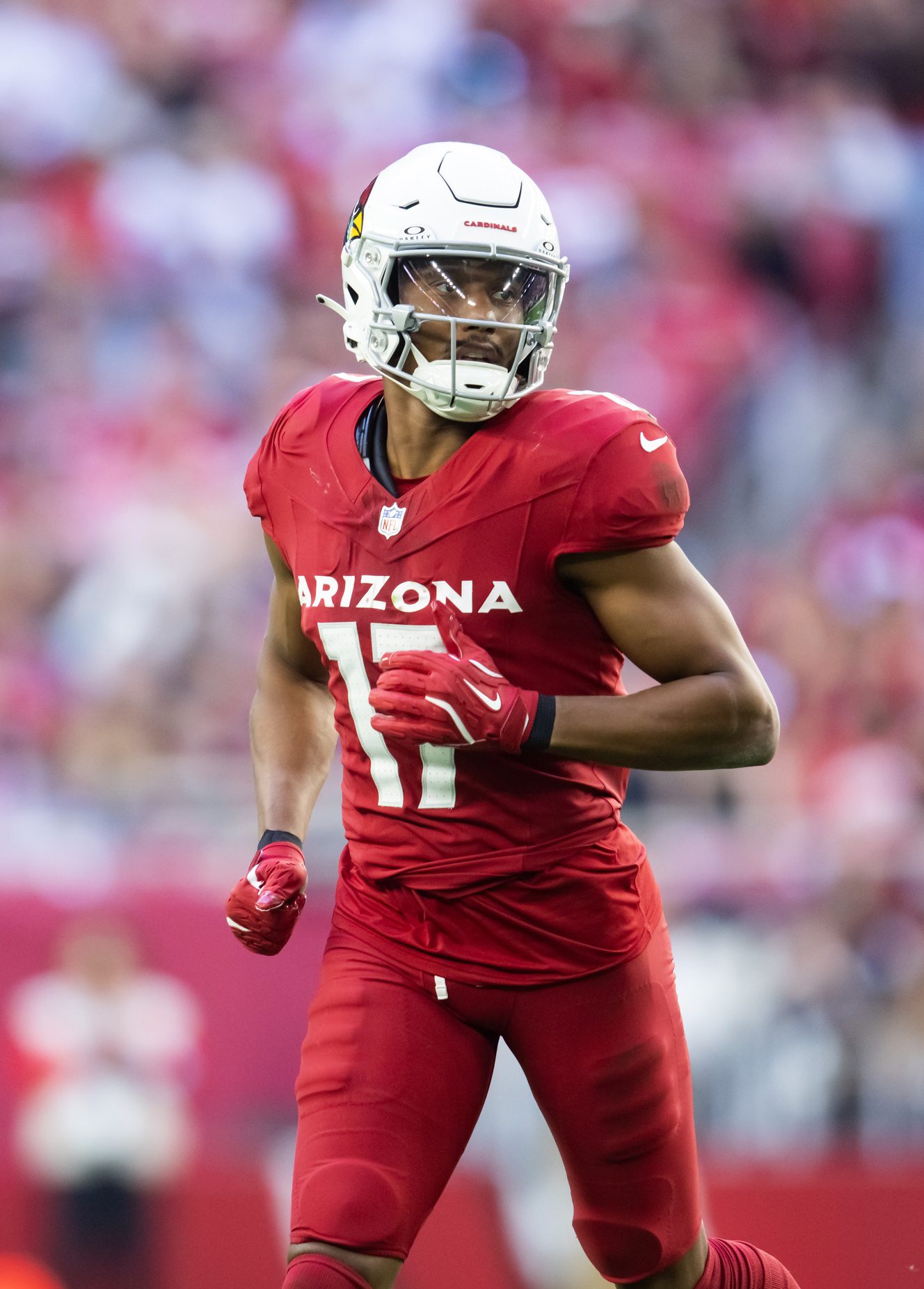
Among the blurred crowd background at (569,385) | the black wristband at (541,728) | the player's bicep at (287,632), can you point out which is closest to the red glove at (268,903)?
the player's bicep at (287,632)

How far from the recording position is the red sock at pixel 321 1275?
2.23 metres

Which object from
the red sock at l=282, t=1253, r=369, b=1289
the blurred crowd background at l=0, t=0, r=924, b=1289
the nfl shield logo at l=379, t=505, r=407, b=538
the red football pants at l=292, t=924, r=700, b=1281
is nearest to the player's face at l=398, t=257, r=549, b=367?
the nfl shield logo at l=379, t=505, r=407, b=538

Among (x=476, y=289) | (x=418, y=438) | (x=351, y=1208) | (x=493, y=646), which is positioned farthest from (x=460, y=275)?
(x=351, y=1208)

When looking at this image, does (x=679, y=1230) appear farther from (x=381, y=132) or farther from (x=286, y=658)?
(x=381, y=132)

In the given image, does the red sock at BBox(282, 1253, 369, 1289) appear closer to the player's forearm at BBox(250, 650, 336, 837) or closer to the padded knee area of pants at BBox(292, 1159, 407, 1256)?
the padded knee area of pants at BBox(292, 1159, 407, 1256)

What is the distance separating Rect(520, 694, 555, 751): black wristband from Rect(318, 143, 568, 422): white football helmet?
0.44 meters

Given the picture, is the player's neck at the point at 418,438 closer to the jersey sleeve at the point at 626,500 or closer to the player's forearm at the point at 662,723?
the jersey sleeve at the point at 626,500

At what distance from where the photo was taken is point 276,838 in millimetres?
2682

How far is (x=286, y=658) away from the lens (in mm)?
2863

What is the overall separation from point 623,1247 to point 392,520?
1103mm

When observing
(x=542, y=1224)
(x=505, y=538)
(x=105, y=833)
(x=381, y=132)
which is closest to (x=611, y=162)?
(x=381, y=132)

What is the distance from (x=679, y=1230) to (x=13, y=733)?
3328 mm

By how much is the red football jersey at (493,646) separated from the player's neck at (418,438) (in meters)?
0.06

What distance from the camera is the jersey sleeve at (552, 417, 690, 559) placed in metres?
2.31
